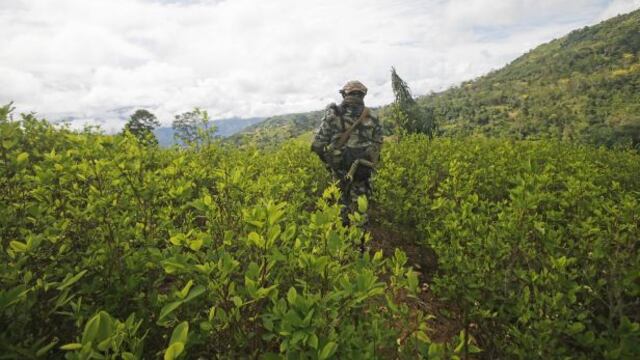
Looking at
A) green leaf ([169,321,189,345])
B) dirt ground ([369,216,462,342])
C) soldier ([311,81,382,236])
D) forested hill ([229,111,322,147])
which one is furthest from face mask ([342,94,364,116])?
green leaf ([169,321,189,345])

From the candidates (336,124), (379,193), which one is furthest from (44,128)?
(379,193)

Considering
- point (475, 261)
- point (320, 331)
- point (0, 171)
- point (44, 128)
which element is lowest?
point (475, 261)

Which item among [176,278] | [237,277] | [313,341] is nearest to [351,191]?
[176,278]

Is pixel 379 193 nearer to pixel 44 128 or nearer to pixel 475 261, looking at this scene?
pixel 475 261

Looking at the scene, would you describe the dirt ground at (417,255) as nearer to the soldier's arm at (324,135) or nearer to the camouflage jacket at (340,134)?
the camouflage jacket at (340,134)

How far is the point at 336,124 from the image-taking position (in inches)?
224

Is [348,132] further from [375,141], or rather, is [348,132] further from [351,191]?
[351,191]

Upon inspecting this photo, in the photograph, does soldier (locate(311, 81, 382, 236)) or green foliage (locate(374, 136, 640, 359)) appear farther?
soldier (locate(311, 81, 382, 236))

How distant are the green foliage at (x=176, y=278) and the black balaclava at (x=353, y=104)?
276cm

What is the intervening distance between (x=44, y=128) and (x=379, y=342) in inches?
254

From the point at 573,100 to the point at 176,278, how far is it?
262 ft

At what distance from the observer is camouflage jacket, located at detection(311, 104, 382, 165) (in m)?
5.66

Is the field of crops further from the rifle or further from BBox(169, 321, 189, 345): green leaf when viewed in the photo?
the rifle

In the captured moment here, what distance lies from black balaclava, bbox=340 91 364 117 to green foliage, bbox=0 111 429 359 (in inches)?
109
